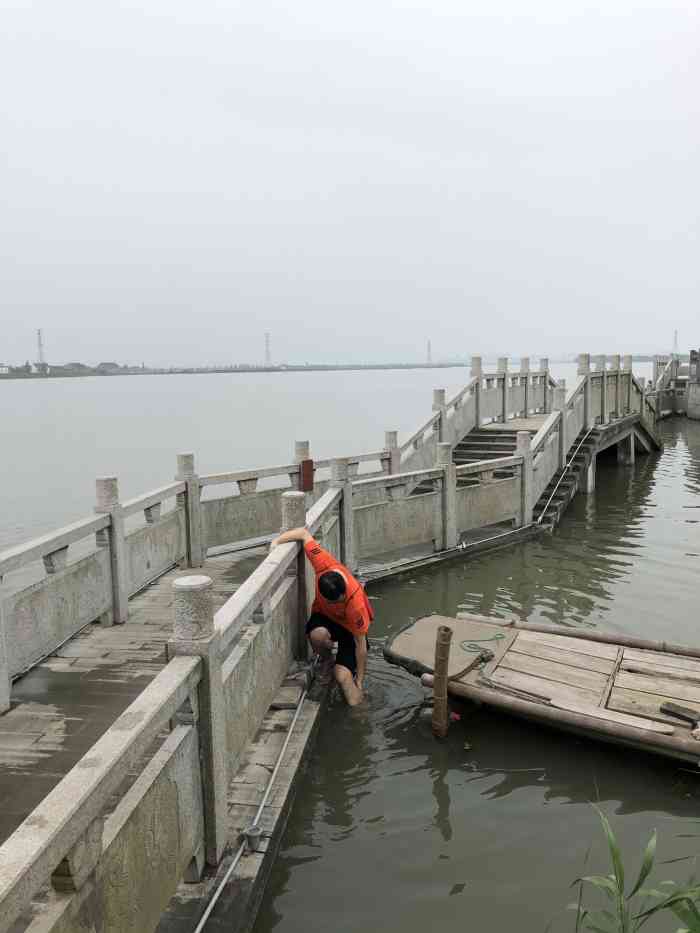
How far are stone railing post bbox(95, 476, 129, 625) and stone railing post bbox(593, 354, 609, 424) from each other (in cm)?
1617

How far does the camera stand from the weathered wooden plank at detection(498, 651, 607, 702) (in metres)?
6.91

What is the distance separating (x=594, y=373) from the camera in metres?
20.5

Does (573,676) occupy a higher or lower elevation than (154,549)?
lower

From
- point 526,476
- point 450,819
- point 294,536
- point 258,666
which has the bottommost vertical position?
point 450,819

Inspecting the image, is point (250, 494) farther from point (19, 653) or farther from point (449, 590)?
point (19, 653)

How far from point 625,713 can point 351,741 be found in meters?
2.40

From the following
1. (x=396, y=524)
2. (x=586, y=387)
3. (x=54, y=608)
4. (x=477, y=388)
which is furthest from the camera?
(x=586, y=387)

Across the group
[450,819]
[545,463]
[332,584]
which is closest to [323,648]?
[332,584]

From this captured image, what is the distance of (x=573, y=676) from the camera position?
7.07 metres

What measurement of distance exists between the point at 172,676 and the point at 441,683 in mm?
3550

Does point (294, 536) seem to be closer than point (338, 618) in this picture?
Yes

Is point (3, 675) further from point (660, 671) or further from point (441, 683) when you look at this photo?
point (660, 671)

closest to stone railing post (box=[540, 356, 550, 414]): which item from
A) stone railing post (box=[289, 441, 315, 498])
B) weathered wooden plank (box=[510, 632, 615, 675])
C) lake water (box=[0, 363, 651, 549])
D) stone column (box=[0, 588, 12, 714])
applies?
lake water (box=[0, 363, 651, 549])

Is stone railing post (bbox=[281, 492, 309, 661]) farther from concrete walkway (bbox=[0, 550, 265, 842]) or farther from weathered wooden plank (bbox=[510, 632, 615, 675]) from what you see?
weathered wooden plank (bbox=[510, 632, 615, 675])
